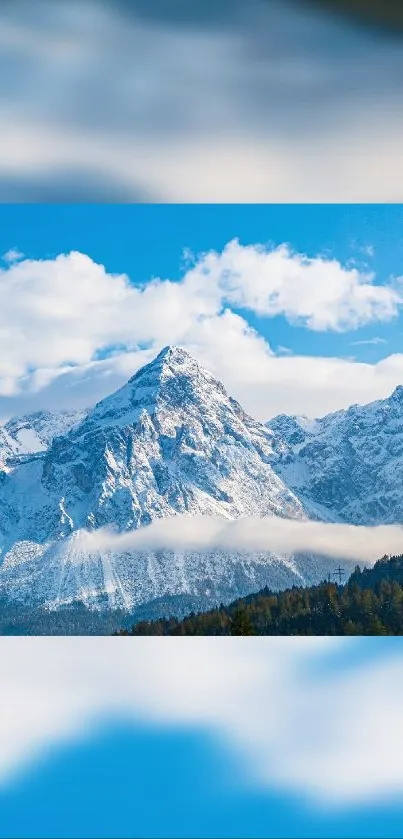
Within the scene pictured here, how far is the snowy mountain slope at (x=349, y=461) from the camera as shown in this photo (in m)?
21.0

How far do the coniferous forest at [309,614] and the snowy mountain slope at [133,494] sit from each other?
4.31 m

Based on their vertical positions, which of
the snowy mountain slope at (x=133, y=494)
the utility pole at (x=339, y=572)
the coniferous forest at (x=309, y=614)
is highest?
the snowy mountain slope at (x=133, y=494)

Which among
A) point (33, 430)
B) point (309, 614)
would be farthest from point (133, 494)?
point (309, 614)

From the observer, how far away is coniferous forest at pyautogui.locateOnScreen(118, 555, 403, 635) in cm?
1263

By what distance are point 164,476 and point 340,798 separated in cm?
2867

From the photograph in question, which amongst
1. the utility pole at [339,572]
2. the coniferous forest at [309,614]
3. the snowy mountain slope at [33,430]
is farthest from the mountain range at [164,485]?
the coniferous forest at [309,614]

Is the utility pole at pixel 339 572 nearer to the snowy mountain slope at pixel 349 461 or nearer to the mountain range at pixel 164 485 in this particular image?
the mountain range at pixel 164 485

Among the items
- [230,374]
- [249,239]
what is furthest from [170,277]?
[230,374]

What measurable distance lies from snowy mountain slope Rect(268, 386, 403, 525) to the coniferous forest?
3.55m

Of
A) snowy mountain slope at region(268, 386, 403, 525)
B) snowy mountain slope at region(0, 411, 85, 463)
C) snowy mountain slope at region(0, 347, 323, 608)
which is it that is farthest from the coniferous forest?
snowy mountain slope at region(0, 411, 85, 463)

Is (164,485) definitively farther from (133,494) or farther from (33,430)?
(33,430)

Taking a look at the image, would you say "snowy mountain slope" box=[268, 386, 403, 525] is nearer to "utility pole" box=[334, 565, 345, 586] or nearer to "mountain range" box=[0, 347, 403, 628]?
"mountain range" box=[0, 347, 403, 628]
